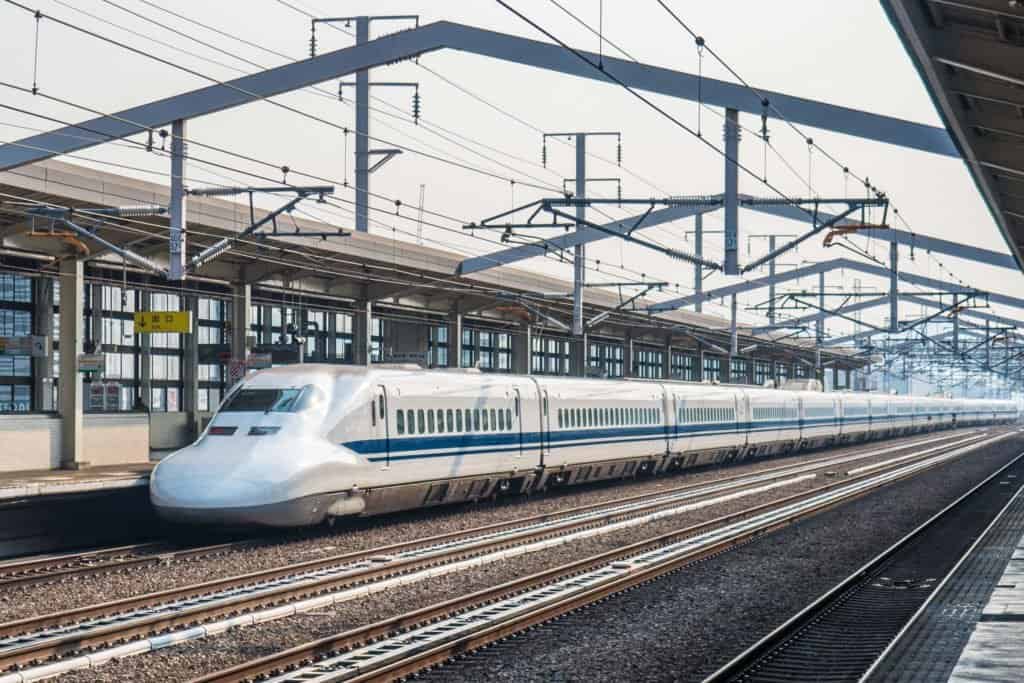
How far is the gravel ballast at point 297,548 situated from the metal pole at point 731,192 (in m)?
6.15

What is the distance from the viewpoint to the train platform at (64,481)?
1889cm

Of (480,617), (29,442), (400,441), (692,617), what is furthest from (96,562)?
(692,617)

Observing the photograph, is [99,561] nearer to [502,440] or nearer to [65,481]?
[65,481]

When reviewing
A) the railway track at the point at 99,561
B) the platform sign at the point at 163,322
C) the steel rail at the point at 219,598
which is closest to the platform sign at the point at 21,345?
the platform sign at the point at 163,322

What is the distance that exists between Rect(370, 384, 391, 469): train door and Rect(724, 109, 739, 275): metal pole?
917 cm

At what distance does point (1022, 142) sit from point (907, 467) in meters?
27.4

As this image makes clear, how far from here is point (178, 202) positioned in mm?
23641

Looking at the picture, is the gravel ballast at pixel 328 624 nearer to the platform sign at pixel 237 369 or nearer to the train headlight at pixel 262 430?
the train headlight at pixel 262 430

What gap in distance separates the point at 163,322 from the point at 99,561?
454 inches

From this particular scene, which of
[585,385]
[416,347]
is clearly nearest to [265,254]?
[585,385]

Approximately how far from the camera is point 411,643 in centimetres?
1192

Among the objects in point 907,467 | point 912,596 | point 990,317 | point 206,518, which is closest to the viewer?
point 912,596

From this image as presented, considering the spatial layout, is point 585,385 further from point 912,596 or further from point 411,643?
point 411,643

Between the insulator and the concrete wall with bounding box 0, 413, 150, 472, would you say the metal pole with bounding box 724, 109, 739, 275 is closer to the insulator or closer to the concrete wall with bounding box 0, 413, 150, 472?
the insulator
